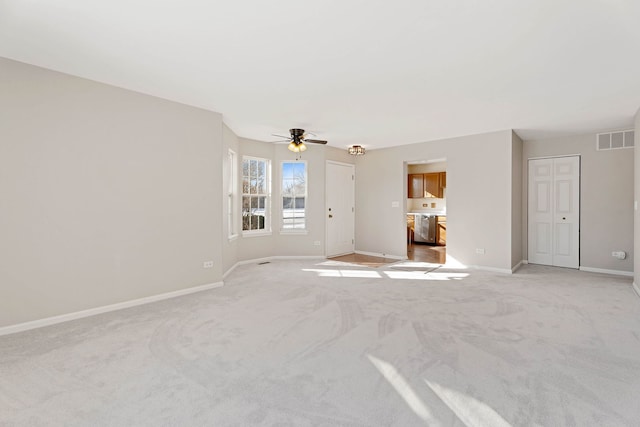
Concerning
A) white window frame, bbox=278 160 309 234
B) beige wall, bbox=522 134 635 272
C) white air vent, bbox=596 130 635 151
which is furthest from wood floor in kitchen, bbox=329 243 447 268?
white air vent, bbox=596 130 635 151

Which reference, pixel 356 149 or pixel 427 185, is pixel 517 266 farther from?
pixel 427 185

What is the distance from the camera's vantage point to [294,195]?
22.6ft

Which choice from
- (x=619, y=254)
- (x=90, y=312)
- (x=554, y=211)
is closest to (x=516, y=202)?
(x=554, y=211)

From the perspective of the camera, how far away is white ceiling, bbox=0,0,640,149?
2.18m

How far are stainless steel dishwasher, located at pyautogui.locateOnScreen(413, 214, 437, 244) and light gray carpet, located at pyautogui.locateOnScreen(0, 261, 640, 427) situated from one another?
5.07 m

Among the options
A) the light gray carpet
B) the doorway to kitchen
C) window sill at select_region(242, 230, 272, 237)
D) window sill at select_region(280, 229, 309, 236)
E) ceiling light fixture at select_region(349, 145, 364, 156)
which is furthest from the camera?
the doorway to kitchen

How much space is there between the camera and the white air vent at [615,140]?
17.3 feet

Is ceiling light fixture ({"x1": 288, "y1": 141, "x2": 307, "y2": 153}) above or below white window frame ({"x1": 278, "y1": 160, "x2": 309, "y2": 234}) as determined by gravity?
above

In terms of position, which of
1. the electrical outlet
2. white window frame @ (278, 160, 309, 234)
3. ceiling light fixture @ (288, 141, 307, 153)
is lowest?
the electrical outlet

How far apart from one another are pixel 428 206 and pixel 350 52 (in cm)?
785

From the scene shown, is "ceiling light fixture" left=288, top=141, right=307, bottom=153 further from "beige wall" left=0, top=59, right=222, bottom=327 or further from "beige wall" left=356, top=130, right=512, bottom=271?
"beige wall" left=356, top=130, right=512, bottom=271

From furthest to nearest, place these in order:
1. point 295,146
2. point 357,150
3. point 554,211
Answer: point 357,150 < point 554,211 < point 295,146

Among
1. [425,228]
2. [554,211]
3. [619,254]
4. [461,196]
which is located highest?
[461,196]

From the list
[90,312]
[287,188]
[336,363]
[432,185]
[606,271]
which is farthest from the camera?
[432,185]
